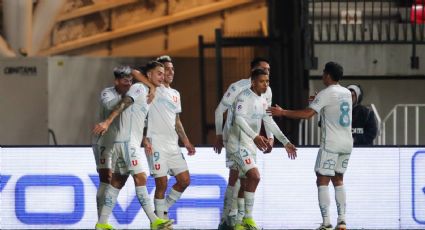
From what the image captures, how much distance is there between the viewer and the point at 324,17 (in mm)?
24891

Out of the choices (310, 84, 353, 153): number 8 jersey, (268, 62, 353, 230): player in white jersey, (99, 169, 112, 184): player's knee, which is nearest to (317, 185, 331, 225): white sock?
(268, 62, 353, 230): player in white jersey

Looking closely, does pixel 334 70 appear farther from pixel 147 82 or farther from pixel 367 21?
pixel 367 21

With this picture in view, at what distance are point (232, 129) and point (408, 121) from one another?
596cm

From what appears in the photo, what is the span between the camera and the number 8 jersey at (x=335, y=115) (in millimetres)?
17781

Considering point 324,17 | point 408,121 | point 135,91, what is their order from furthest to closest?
1. point 324,17
2. point 408,121
3. point 135,91

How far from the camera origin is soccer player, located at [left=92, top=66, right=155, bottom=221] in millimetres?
17609

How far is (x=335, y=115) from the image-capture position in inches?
703

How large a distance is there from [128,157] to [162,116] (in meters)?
0.69

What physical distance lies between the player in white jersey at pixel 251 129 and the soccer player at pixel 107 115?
3.80 feet

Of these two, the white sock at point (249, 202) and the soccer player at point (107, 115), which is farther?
the white sock at point (249, 202)

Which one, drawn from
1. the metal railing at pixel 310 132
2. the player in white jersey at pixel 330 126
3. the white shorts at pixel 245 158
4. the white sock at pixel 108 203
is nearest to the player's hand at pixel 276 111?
the player in white jersey at pixel 330 126

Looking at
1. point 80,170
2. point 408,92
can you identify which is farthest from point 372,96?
point 80,170

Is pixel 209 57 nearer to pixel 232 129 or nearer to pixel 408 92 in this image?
pixel 408 92

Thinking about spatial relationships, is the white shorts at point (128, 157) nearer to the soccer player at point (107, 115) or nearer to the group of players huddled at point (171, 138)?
the group of players huddled at point (171, 138)
